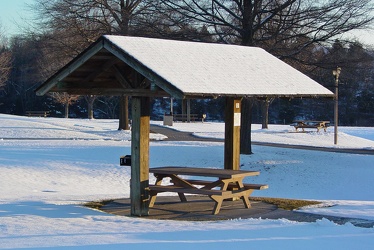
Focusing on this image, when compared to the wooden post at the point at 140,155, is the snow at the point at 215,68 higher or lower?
higher

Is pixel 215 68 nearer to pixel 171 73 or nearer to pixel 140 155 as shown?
pixel 171 73

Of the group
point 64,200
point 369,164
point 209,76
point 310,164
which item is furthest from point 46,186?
point 369,164

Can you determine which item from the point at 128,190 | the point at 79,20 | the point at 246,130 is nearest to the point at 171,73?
the point at 128,190

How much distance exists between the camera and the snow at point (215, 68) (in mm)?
11375

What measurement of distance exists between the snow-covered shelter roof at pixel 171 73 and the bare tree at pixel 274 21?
9.97 metres

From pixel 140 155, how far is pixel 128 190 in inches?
273

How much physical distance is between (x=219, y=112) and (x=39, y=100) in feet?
68.6

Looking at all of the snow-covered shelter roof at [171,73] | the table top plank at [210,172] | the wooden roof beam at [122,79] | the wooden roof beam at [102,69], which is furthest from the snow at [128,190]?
the wooden roof beam at [102,69]

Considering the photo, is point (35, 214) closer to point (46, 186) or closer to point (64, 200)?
point (64, 200)

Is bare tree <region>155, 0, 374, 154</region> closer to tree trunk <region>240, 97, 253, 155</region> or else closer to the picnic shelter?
tree trunk <region>240, 97, 253, 155</region>

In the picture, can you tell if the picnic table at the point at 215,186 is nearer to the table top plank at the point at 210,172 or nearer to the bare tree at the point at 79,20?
the table top plank at the point at 210,172

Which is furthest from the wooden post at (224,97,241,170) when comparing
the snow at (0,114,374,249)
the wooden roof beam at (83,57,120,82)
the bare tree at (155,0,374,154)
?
the bare tree at (155,0,374,154)

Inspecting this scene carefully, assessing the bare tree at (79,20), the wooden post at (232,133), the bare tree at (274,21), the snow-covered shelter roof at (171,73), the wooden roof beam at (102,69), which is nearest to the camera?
the snow-covered shelter roof at (171,73)

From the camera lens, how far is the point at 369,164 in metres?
23.3
